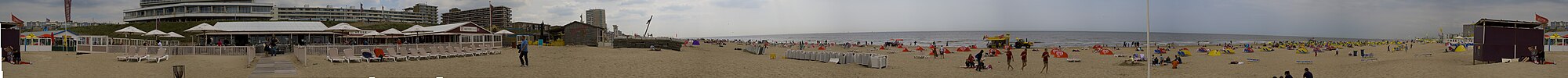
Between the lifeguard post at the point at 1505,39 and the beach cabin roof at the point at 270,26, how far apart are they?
866cm

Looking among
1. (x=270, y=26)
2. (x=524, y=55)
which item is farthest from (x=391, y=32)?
(x=524, y=55)

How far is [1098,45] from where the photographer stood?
13203mm

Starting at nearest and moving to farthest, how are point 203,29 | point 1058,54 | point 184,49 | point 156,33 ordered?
point 184,49, point 156,33, point 203,29, point 1058,54

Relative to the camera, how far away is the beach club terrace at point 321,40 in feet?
27.1

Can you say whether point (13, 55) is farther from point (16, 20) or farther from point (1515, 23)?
point (1515, 23)

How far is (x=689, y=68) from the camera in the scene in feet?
26.1

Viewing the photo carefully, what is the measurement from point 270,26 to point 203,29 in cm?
48

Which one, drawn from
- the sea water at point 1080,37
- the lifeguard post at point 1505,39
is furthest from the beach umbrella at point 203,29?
the lifeguard post at point 1505,39

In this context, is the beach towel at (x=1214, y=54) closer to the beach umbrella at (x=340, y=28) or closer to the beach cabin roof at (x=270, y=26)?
the beach umbrella at (x=340, y=28)

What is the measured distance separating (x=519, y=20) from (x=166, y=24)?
284cm

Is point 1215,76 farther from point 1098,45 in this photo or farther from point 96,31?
point 96,31

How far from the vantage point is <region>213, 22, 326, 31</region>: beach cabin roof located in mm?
8695

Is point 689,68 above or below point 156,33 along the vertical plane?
below

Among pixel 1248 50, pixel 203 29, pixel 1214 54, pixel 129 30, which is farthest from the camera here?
pixel 1248 50
